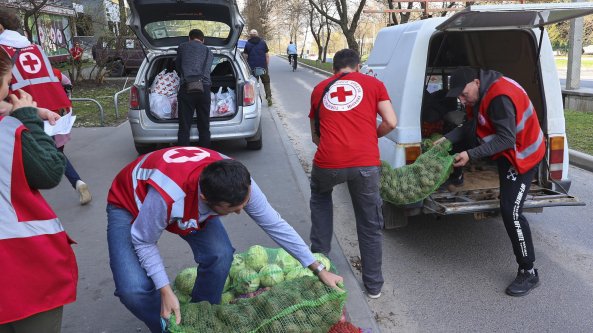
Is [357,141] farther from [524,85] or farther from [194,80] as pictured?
[194,80]

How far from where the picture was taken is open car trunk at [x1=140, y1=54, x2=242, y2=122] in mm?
6984

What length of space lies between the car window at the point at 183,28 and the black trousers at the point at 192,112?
1.88 metres

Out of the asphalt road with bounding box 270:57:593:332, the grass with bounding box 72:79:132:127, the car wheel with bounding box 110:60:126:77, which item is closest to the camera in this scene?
the asphalt road with bounding box 270:57:593:332

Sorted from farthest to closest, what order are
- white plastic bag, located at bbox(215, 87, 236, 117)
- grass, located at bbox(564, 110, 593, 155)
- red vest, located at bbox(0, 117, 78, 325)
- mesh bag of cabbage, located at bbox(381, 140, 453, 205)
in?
grass, located at bbox(564, 110, 593, 155)
white plastic bag, located at bbox(215, 87, 236, 117)
mesh bag of cabbage, located at bbox(381, 140, 453, 205)
red vest, located at bbox(0, 117, 78, 325)

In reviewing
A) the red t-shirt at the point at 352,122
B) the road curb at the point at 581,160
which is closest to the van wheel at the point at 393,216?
the red t-shirt at the point at 352,122

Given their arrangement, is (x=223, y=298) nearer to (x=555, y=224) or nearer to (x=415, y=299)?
(x=415, y=299)

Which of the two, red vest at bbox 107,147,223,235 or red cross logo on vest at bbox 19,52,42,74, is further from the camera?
red cross logo on vest at bbox 19,52,42,74

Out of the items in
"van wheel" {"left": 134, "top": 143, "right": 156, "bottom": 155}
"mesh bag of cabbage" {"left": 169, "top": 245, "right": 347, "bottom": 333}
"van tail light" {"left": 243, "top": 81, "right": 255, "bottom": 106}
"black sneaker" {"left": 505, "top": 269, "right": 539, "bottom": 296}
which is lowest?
"black sneaker" {"left": 505, "top": 269, "right": 539, "bottom": 296}

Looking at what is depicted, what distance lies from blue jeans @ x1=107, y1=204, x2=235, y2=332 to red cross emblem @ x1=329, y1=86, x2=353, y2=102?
128 cm

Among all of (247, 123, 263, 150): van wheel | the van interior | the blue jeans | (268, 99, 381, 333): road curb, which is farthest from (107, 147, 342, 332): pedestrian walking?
(247, 123, 263, 150): van wheel

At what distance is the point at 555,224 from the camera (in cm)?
489

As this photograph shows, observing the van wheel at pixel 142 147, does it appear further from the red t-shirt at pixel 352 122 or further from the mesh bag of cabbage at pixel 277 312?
the mesh bag of cabbage at pixel 277 312

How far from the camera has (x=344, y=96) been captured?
3477 millimetres

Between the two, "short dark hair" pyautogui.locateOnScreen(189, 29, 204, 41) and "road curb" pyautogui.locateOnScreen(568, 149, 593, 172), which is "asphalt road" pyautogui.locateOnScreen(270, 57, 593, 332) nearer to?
"road curb" pyautogui.locateOnScreen(568, 149, 593, 172)
